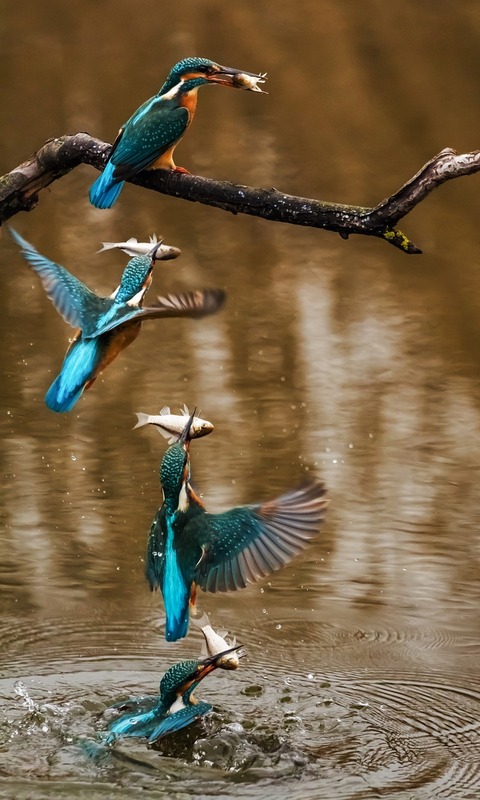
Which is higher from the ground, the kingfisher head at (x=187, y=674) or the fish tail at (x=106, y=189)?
the fish tail at (x=106, y=189)

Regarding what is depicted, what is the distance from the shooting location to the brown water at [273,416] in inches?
96.7

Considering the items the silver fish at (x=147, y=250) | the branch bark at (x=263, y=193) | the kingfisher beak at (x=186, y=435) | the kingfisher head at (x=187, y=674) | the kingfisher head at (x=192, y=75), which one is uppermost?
the kingfisher head at (x=192, y=75)

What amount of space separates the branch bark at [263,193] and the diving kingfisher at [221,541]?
0.37 meters

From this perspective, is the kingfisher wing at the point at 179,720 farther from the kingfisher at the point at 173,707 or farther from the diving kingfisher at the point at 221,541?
the diving kingfisher at the point at 221,541

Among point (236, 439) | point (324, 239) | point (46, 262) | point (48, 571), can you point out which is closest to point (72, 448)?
point (236, 439)

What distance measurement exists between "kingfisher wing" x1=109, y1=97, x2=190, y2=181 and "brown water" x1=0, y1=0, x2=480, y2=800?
0.94 m

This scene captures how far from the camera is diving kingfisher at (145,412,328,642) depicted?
6.89 feet

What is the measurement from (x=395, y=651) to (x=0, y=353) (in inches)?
77.3

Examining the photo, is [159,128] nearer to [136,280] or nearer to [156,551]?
[136,280]

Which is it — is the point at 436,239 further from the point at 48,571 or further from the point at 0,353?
the point at 48,571

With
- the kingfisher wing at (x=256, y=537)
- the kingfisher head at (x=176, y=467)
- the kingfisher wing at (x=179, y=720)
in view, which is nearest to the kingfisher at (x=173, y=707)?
the kingfisher wing at (x=179, y=720)

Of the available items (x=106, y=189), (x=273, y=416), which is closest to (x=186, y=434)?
(x=106, y=189)

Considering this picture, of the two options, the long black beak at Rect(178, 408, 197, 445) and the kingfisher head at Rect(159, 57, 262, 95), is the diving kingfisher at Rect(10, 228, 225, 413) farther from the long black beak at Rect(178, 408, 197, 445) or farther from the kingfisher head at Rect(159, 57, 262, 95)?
the kingfisher head at Rect(159, 57, 262, 95)

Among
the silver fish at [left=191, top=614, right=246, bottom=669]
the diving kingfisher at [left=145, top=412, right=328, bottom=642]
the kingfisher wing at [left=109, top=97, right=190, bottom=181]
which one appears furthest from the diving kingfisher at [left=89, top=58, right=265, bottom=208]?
the silver fish at [left=191, top=614, right=246, bottom=669]
